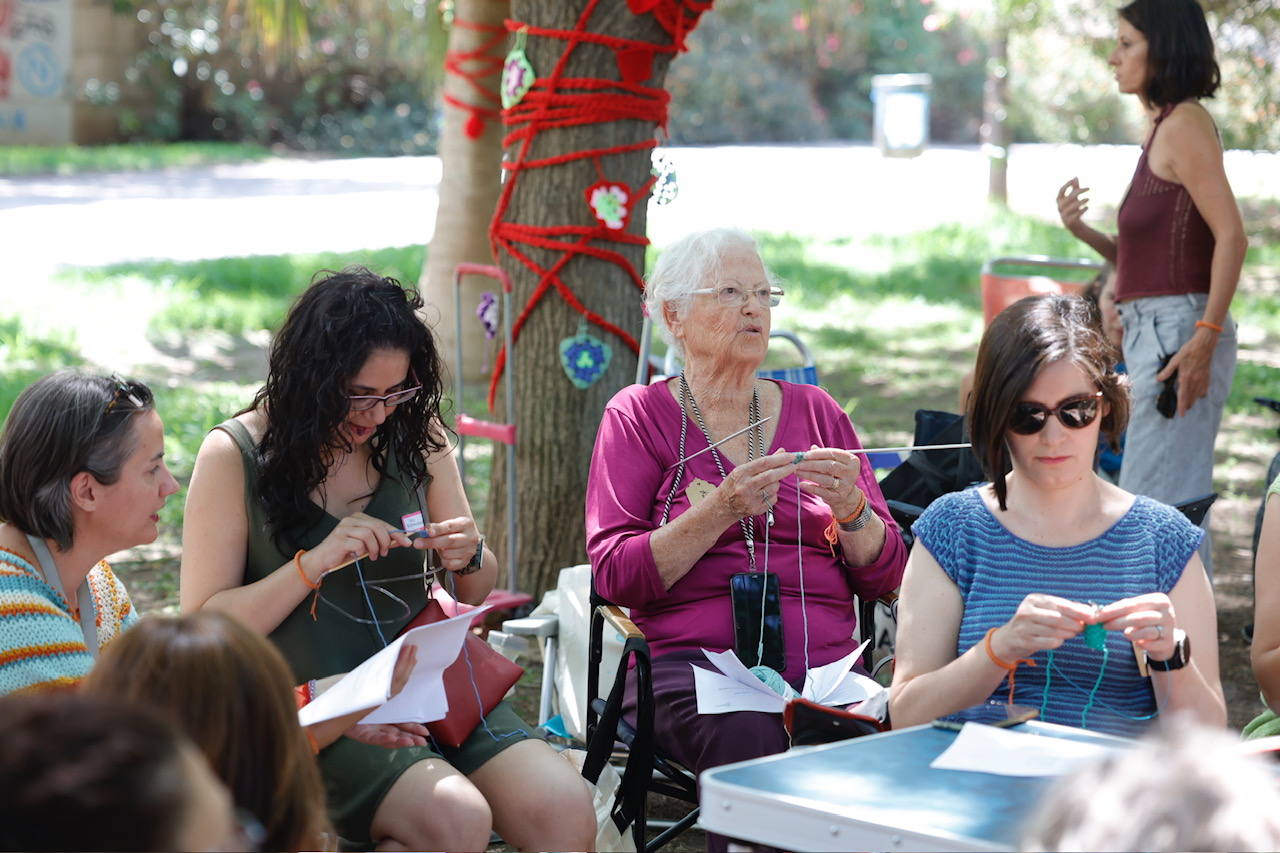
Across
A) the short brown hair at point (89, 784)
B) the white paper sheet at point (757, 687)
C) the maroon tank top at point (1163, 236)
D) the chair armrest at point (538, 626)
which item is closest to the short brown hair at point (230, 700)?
the short brown hair at point (89, 784)

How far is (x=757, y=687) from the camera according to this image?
2.95m

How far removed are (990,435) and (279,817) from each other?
1.42m

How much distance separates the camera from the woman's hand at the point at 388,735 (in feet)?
8.79

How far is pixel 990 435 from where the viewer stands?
255 centimetres

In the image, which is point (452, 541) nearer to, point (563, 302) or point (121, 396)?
point (121, 396)

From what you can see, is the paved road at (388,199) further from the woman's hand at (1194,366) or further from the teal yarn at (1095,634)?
the teal yarn at (1095,634)

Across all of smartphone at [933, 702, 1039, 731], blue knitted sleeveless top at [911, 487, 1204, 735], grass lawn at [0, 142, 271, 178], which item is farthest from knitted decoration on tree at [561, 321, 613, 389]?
grass lawn at [0, 142, 271, 178]

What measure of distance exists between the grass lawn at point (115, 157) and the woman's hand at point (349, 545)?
1797cm

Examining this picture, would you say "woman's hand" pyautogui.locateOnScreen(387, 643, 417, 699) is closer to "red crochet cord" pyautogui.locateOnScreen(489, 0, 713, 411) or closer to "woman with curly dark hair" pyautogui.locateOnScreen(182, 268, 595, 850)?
"woman with curly dark hair" pyautogui.locateOnScreen(182, 268, 595, 850)

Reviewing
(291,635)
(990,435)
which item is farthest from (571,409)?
(990,435)

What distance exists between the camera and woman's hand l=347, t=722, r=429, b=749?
268cm

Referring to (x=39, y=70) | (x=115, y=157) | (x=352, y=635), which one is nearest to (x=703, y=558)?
(x=352, y=635)

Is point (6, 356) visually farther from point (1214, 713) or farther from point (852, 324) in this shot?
point (1214, 713)

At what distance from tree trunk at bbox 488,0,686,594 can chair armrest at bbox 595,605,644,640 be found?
144 cm
